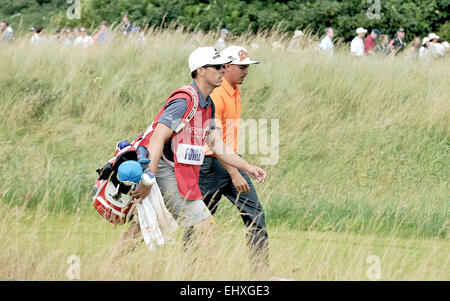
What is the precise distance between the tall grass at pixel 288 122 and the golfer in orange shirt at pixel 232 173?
121 inches

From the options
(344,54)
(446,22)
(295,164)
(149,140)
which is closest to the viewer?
(149,140)

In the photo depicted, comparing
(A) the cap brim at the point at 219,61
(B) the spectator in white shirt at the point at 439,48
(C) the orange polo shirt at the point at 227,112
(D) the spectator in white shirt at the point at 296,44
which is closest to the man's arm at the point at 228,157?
(C) the orange polo shirt at the point at 227,112

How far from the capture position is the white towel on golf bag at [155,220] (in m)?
6.06

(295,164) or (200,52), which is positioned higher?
(200,52)

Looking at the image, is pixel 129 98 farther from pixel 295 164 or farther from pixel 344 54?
pixel 344 54

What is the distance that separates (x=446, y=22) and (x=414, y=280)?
2062 cm

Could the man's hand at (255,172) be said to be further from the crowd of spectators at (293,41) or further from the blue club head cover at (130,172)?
the crowd of spectators at (293,41)

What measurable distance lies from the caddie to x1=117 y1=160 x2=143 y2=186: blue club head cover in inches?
13.4

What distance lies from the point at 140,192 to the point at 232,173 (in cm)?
133

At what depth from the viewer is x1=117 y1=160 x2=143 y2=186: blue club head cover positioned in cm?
578

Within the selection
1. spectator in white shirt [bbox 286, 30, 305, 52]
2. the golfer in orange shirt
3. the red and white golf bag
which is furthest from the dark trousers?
spectator in white shirt [bbox 286, 30, 305, 52]

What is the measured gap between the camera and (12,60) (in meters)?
15.0
